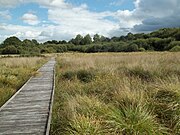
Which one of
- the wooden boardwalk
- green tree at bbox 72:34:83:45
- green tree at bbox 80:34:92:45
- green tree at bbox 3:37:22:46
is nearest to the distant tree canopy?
green tree at bbox 3:37:22:46

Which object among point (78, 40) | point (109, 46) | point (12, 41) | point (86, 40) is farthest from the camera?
point (78, 40)

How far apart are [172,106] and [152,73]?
4823mm

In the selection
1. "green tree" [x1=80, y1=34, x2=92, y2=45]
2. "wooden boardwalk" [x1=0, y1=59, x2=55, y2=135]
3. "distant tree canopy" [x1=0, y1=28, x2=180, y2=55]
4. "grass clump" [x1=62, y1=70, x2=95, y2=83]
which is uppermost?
"green tree" [x1=80, y1=34, x2=92, y2=45]

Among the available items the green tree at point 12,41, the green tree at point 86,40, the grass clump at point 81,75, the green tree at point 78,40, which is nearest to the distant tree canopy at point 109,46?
the green tree at point 12,41

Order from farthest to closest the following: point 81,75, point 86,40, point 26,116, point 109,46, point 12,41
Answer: point 86,40 < point 12,41 < point 109,46 < point 81,75 < point 26,116

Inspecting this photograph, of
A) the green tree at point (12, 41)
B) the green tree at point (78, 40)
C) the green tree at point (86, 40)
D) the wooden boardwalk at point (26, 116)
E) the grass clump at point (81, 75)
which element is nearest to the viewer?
the wooden boardwalk at point (26, 116)

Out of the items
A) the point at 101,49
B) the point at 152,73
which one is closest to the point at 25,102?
the point at 152,73

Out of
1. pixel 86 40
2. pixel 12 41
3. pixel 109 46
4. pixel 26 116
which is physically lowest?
pixel 26 116

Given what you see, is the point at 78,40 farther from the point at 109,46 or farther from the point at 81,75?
the point at 81,75

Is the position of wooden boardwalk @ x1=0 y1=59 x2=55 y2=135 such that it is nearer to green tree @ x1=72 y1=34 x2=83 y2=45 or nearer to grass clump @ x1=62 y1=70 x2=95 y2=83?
grass clump @ x1=62 y1=70 x2=95 y2=83

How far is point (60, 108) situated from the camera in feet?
20.8

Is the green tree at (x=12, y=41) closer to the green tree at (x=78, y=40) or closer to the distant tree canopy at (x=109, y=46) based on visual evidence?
the distant tree canopy at (x=109, y=46)

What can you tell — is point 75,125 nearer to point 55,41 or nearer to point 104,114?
point 104,114

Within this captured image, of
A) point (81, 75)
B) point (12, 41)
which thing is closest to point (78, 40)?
point (12, 41)
